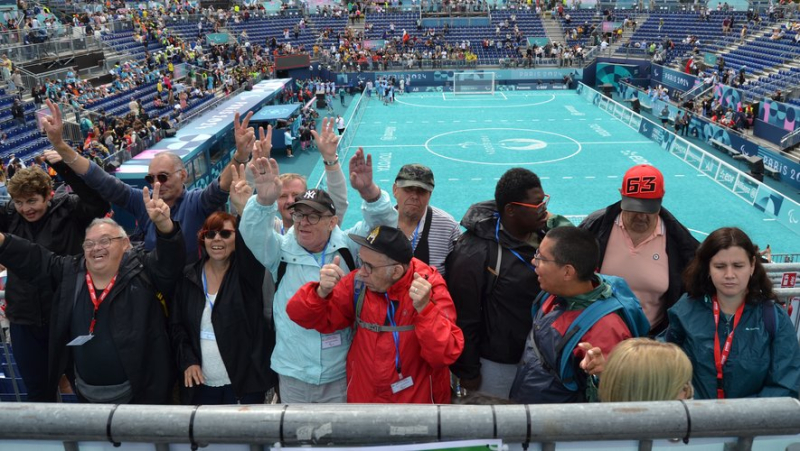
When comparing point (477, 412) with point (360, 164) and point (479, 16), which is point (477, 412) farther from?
point (479, 16)

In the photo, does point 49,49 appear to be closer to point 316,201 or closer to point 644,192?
point 316,201

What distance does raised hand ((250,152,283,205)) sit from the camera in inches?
151

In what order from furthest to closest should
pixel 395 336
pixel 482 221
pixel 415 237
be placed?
pixel 415 237 < pixel 482 221 < pixel 395 336

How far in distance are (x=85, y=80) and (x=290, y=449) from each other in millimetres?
31163

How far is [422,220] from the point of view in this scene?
4750 millimetres

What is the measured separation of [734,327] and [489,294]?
4.95ft

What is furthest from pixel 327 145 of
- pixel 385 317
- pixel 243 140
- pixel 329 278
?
pixel 385 317

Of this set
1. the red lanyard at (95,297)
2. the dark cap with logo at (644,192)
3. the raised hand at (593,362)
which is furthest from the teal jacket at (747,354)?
the red lanyard at (95,297)

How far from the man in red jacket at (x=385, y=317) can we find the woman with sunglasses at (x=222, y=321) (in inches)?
26.5

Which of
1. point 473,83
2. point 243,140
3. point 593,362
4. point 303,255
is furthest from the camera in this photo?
point 473,83

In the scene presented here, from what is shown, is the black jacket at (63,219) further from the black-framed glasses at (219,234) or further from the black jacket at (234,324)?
the black-framed glasses at (219,234)

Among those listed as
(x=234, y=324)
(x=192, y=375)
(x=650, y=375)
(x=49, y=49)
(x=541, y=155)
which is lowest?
(x=541, y=155)

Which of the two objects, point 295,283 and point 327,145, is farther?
point 327,145

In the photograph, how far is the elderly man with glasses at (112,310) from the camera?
396 centimetres
